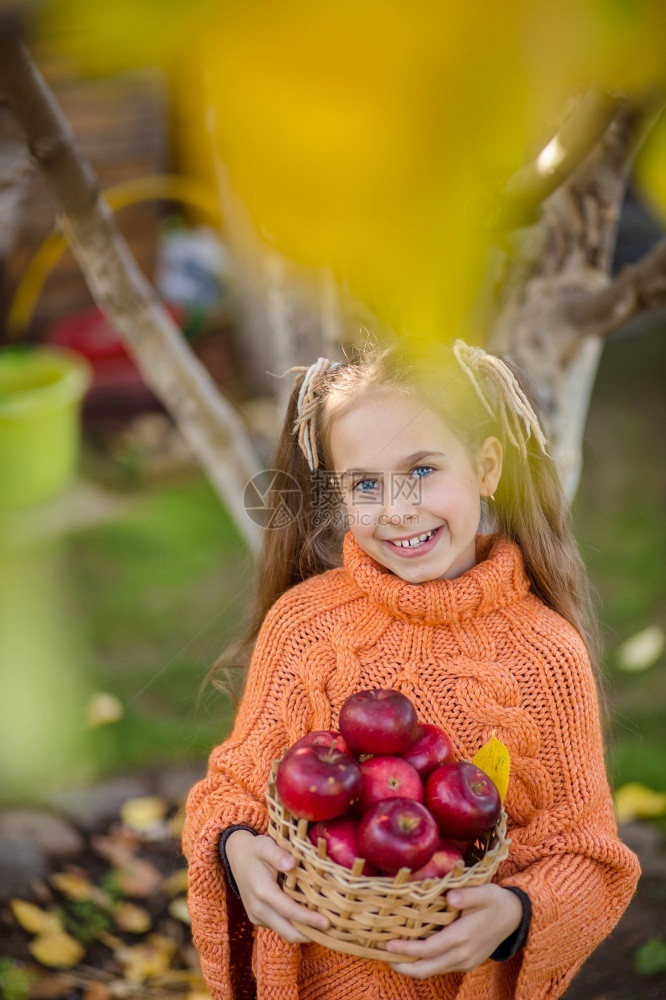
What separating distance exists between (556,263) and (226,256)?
12.9 feet

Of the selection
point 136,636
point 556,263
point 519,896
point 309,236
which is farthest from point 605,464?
point 309,236

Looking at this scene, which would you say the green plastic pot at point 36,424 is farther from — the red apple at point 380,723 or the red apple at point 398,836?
the red apple at point 398,836

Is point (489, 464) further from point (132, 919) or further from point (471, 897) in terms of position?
point (132, 919)

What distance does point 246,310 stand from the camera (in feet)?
17.8

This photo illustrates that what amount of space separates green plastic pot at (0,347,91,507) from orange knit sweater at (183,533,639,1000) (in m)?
3.17

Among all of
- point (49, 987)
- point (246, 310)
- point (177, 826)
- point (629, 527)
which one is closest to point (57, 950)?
point (49, 987)

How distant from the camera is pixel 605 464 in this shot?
4988mm

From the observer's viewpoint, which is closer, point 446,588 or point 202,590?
point 446,588

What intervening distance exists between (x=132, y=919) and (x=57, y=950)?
196mm

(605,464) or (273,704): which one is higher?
(273,704)

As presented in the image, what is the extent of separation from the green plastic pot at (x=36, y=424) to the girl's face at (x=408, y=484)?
325cm

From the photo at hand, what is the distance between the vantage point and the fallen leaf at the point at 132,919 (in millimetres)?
2590

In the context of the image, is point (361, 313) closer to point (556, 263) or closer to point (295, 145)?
point (556, 263)

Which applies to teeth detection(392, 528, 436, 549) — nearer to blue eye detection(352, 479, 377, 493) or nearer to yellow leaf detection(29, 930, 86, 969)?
blue eye detection(352, 479, 377, 493)
